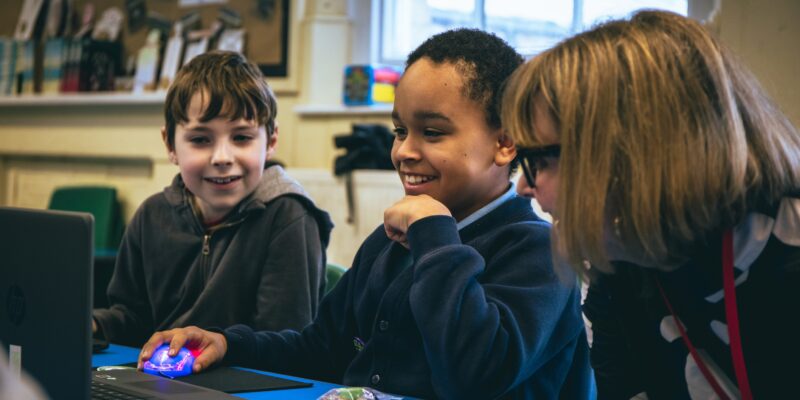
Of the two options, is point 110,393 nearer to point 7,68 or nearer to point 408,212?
point 408,212

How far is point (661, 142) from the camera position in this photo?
3.41 ft

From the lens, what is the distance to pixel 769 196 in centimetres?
105

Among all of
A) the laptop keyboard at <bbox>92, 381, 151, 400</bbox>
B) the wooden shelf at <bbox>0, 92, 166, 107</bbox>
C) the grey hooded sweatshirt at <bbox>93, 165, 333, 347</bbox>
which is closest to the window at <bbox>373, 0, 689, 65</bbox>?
the wooden shelf at <bbox>0, 92, 166, 107</bbox>

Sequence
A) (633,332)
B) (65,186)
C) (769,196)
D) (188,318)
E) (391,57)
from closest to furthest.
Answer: (769,196) → (633,332) → (188,318) → (391,57) → (65,186)

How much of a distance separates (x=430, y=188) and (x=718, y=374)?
58cm

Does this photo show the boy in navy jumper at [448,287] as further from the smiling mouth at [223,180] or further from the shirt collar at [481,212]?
the smiling mouth at [223,180]

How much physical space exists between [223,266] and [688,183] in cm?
115

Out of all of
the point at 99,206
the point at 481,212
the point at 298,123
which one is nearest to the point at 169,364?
the point at 481,212

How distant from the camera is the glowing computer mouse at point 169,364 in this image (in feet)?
4.62

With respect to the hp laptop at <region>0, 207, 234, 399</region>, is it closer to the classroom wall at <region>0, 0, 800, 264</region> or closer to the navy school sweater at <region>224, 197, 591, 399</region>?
the navy school sweater at <region>224, 197, 591, 399</region>

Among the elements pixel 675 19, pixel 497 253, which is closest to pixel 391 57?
pixel 497 253

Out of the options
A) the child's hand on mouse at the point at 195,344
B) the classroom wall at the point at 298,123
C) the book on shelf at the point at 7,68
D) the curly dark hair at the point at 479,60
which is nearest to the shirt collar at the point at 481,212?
the curly dark hair at the point at 479,60

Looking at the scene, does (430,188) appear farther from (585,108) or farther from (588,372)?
(585,108)

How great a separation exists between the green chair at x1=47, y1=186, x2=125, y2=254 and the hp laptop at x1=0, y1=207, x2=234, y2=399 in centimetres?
362
